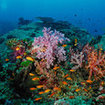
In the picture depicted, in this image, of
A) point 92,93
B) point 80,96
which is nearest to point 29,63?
point 80,96

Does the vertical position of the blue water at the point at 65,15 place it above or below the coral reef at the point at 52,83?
above

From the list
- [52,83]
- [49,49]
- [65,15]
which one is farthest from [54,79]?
[65,15]

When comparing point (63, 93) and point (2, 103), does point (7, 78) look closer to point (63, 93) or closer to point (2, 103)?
point (2, 103)

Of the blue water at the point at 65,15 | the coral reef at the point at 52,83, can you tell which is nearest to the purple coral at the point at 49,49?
the coral reef at the point at 52,83

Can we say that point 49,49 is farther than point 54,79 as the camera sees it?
Yes

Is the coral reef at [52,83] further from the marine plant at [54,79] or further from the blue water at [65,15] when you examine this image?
the blue water at [65,15]

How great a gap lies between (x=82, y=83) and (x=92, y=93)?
0.42 meters

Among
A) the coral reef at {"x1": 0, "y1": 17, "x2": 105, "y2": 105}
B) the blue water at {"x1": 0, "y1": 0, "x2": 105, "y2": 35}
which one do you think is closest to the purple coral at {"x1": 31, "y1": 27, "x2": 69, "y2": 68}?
the coral reef at {"x1": 0, "y1": 17, "x2": 105, "y2": 105}

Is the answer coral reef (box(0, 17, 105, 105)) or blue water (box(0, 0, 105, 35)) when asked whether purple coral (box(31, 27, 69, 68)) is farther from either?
blue water (box(0, 0, 105, 35))

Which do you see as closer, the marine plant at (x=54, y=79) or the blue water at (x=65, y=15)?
the marine plant at (x=54, y=79)

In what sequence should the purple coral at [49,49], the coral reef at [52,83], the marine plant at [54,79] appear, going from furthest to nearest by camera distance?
the purple coral at [49,49]
the marine plant at [54,79]
the coral reef at [52,83]

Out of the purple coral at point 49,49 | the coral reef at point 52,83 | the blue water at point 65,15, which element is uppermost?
the blue water at point 65,15

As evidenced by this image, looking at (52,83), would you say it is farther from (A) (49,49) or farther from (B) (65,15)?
(B) (65,15)

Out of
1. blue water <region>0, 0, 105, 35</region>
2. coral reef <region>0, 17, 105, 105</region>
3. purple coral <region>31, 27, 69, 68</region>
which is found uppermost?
blue water <region>0, 0, 105, 35</region>
